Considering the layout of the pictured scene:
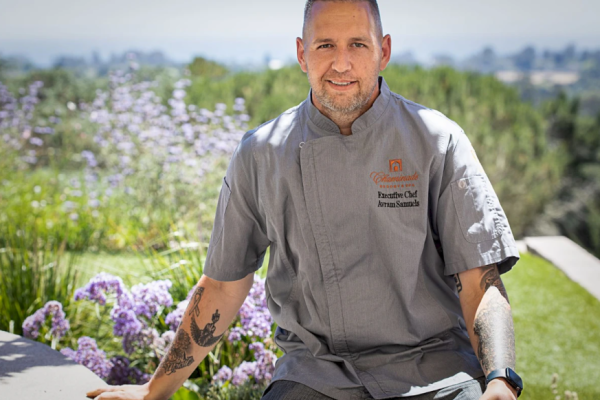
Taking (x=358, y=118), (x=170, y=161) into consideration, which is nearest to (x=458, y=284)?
(x=358, y=118)

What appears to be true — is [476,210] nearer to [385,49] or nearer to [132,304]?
[385,49]

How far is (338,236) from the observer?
5.44ft

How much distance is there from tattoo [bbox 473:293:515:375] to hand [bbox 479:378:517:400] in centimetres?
6

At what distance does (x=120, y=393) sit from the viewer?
1.68 meters

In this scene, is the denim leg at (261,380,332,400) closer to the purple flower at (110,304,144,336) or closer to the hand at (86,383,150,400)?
the hand at (86,383,150,400)

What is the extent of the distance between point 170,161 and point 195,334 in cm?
298

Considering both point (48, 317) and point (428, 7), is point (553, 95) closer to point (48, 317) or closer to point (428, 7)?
point (48, 317)

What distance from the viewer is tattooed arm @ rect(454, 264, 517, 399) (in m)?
1.43

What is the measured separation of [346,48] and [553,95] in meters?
9.76

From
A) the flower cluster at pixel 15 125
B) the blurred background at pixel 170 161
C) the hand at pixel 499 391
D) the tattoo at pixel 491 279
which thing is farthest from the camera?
the flower cluster at pixel 15 125

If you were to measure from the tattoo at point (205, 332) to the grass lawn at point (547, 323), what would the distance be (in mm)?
1146

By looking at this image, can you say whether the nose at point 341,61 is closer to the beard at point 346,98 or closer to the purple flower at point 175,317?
the beard at point 346,98

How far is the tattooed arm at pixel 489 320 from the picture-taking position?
56.5 inches

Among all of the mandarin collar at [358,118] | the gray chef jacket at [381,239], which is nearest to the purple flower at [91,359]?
the gray chef jacket at [381,239]
